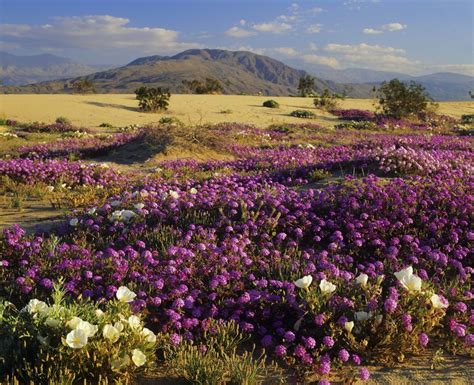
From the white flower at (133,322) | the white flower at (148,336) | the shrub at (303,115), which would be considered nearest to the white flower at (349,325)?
the white flower at (148,336)

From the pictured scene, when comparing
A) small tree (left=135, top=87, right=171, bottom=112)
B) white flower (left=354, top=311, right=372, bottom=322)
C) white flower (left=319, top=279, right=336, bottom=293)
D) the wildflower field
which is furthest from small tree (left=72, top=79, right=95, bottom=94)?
white flower (left=354, top=311, right=372, bottom=322)

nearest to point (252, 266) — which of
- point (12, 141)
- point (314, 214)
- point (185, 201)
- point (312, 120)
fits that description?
point (314, 214)

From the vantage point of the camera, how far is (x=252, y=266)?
526 cm

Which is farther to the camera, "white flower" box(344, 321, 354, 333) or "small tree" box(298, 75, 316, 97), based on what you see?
"small tree" box(298, 75, 316, 97)

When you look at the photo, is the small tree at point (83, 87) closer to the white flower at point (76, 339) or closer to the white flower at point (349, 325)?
the white flower at point (76, 339)

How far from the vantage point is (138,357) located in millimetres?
3299

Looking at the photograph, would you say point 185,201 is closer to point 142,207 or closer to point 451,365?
point 142,207

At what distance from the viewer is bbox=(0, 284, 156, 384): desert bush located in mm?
3178

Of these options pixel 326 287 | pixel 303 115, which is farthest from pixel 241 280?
pixel 303 115

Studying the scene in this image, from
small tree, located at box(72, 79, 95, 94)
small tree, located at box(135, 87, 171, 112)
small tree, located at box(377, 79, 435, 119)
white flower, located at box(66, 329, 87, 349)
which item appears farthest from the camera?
small tree, located at box(72, 79, 95, 94)

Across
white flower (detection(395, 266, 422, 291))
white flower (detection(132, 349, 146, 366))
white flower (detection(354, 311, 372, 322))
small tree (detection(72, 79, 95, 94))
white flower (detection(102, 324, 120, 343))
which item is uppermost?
small tree (detection(72, 79, 95, 94))

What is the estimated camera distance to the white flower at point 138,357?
3270mm

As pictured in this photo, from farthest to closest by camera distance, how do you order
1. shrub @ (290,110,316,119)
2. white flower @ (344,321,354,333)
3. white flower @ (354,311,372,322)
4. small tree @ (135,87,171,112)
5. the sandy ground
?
small tree @ (135,87,171,112), shrub @ (290,110,316,119), the sandy ground, white flower @ (354,311,372,322), white flower @ (344,321,354,333)

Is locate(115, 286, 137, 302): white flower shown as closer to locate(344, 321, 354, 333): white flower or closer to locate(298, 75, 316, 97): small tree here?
locate(344, 321, 354, 333): white flower
